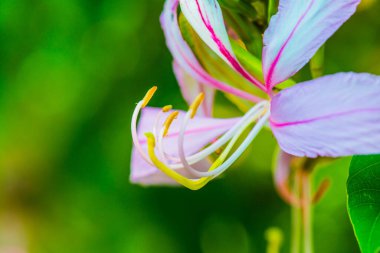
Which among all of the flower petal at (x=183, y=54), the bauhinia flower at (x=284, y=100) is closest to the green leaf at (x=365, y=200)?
the bauhinia flower at (x=284, y=100)

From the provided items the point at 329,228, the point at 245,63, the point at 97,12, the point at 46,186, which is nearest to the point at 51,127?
the point at 46,186

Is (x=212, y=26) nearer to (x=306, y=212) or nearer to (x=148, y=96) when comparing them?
(x=148, y=96)

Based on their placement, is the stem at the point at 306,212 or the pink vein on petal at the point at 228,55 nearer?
the pink vein on petal at the point at 228,55

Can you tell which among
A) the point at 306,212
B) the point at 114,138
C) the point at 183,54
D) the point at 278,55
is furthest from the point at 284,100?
the point at 114,138

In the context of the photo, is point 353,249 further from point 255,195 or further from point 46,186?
point 46,186

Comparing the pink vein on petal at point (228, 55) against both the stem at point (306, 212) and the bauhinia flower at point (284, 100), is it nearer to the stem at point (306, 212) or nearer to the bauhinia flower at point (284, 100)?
the bauhinia flower at point (284, 100)
